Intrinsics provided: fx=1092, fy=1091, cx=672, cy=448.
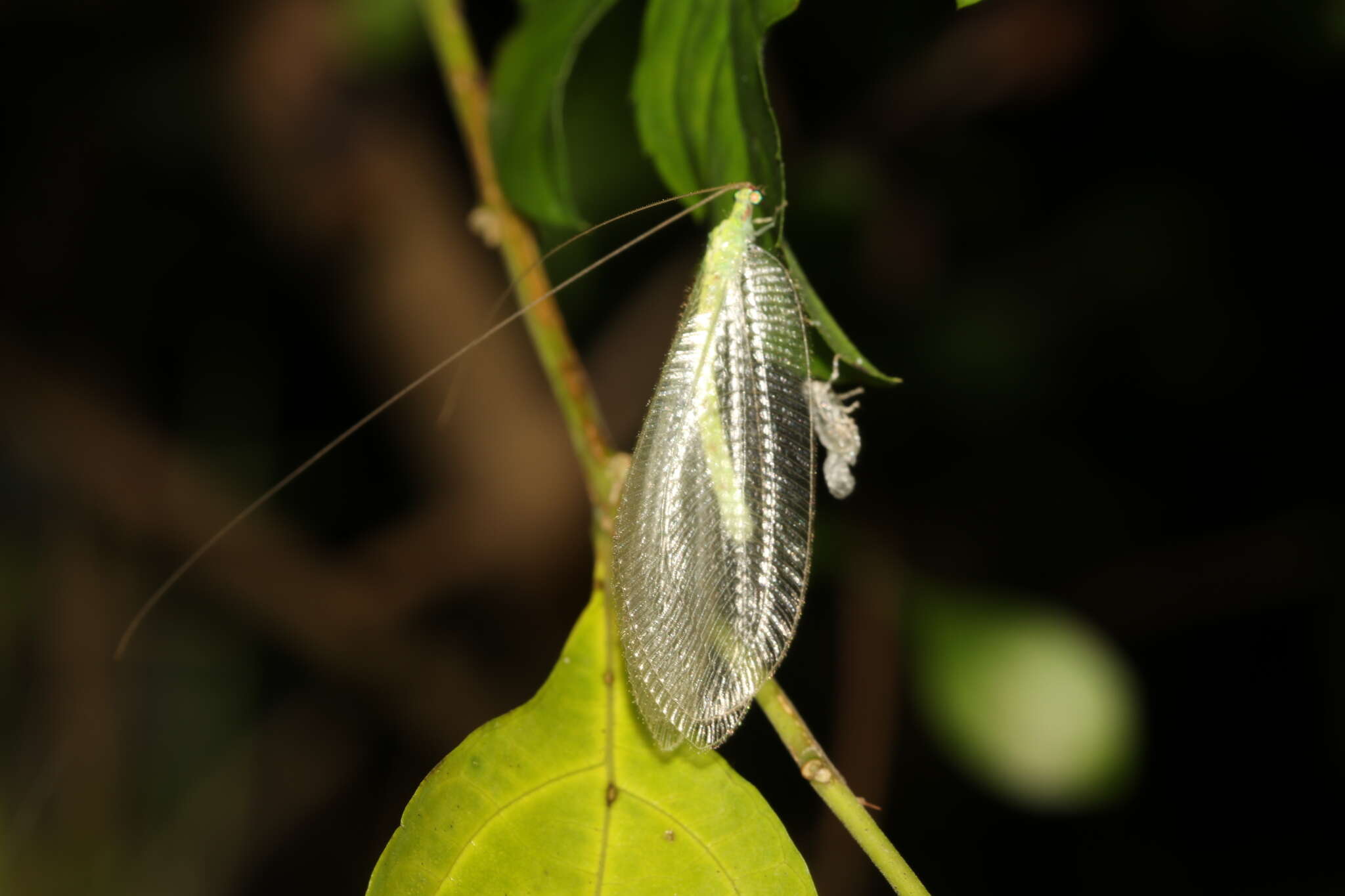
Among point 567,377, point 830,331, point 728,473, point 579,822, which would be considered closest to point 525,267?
point 567,377

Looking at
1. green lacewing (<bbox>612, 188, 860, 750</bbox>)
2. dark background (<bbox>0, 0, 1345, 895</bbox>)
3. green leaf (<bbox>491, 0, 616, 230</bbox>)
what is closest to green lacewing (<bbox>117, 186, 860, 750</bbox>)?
green lacewing (<bbox>612, 188, 860, 750</bbox>)

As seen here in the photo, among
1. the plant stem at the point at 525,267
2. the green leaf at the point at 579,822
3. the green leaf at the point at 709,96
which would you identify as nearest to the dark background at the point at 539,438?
the plant stem at the point at 525,267

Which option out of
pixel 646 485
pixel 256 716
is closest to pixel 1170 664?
pixel 646 485

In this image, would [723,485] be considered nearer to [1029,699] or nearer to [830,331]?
[830,331]

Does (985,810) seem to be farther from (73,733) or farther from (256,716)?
(73,733)

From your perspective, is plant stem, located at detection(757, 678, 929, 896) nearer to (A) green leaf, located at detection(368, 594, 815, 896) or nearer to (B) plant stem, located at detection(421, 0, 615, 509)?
(A) green leaf, located at detection(368, 594, 815, 896)

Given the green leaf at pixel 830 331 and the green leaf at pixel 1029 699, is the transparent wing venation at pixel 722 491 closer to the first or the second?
the green leaf at pixel 830 331

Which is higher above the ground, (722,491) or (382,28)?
(382,28)
